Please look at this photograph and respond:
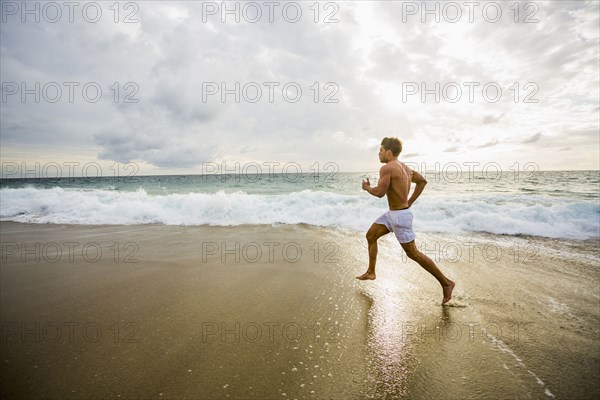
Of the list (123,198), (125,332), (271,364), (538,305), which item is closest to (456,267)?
(538,305)

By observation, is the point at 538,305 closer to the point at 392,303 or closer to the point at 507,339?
the point at 507,339

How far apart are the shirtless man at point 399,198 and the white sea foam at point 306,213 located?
5224 millimetres

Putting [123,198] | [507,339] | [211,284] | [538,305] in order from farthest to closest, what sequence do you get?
[123,198] → [211,284] → [538,305] → [507,339]

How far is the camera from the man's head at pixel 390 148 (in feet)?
12.8

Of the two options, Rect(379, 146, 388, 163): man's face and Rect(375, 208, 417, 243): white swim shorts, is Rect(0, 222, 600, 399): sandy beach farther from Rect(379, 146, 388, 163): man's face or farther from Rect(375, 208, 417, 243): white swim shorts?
Rect(379, 146, 388, 163): man's face

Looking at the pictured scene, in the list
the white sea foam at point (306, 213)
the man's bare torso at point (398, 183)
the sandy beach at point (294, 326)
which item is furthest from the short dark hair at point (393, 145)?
the white sea foam at point (306, 213)

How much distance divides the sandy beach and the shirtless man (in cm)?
51

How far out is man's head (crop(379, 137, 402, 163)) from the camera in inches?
153

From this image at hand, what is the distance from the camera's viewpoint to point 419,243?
277 inches

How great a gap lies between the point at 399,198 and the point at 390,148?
0.71 m

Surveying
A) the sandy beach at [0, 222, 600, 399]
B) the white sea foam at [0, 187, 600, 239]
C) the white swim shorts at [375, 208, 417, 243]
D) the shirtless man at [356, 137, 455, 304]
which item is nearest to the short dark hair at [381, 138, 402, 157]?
the shirtless man at [356, 137, 455, 304]

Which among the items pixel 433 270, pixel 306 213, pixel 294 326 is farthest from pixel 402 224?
pixel 306 213

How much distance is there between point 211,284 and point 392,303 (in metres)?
2.70

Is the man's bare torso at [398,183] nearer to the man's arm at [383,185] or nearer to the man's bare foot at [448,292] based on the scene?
the man's arm at [383,185]
